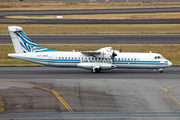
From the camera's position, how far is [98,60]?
4103 cm

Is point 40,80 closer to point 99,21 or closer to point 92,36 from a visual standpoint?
point 92,36

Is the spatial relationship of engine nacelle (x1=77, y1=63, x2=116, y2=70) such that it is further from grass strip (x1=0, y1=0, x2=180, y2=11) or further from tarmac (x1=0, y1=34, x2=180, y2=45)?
grass strip (x1=0, y1=0, x2=180, y2=11)

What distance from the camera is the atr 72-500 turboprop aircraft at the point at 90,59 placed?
40.7 meters

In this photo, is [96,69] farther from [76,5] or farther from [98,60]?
[76,5]

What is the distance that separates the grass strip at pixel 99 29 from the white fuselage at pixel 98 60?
109 feet

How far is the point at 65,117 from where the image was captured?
960 inches

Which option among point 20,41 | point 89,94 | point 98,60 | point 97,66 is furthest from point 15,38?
point 89,94

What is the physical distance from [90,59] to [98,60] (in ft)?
4.01

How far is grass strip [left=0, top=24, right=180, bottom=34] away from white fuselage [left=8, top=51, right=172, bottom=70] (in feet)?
109

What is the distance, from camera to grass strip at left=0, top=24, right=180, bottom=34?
242ft

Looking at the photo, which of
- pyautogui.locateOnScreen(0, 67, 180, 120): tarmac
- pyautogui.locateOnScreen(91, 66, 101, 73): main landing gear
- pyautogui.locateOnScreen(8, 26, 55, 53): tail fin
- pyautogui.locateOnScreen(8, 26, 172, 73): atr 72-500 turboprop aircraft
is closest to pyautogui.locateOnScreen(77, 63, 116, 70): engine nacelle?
pyautogui.locateOnScreen(8, 26, 172, 73): atr 72-500 turboprop aircraft

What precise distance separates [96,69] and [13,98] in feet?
49.7

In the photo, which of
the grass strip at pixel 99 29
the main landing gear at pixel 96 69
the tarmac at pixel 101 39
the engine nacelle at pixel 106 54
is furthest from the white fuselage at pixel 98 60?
the grass strip at pixel 99 29

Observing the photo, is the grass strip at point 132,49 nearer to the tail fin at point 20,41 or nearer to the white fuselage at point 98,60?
the tail fin at point 20,41
